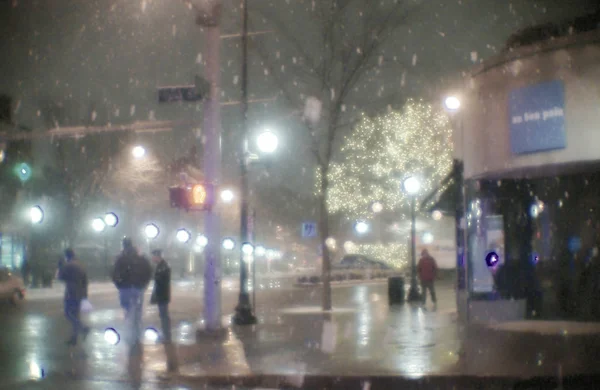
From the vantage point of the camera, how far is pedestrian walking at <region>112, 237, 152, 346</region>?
16.8 m

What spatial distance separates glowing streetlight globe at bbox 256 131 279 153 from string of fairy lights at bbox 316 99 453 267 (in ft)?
83.7

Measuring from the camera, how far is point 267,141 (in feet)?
67.4

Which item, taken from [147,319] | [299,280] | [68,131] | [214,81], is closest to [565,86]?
[214,81]

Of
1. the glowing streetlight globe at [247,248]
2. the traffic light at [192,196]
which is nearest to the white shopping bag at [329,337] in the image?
the glowing streetlight globe at [247,248]

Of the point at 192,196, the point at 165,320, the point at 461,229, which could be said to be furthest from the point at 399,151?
the point at 192,196

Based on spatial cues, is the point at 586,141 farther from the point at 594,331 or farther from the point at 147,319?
the point at 147,319

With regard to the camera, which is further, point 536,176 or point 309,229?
point 309,229

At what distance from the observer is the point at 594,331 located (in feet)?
55.3

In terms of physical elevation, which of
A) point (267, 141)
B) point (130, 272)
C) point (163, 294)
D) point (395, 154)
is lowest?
point (163, 294)

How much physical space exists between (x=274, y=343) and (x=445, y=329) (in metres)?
4.31

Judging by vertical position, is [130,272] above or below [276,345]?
above

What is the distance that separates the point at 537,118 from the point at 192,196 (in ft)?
24.4

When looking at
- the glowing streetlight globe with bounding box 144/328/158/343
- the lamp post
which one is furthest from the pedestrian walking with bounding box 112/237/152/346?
the lamp post

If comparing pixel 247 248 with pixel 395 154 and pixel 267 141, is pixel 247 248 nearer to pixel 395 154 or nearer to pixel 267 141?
pixel 267 141
